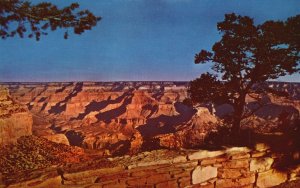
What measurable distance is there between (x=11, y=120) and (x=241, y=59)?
85.5 feet

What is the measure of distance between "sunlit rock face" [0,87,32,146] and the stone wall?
2784 cm

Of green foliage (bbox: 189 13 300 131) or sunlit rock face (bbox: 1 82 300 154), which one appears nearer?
green foliage (bbox: 189 13 300 131)

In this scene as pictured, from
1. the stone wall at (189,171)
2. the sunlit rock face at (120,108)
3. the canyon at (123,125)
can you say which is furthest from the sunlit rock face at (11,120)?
the stone wall at (189,171)

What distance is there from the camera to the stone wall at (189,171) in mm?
5102

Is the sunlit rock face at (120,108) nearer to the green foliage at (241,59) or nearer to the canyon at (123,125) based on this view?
the canyon at (123,125)

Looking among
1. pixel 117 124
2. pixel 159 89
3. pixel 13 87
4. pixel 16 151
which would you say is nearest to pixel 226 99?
pixel 16 151

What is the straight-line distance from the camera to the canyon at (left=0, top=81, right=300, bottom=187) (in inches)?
246

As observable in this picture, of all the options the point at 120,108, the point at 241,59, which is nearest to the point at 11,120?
the point at 241,59

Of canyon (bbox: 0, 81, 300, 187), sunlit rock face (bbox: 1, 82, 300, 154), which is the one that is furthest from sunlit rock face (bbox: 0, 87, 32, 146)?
sunlit rock face (bbox: 1, 82, 300, 154)

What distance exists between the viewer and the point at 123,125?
3607 inches

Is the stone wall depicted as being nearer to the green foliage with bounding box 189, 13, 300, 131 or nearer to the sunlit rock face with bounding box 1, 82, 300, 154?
the green foliage with bounding box 189, 13, 300, 131

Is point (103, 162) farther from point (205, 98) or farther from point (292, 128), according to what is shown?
point (205, 98)

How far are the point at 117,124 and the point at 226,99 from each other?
78.7 meters

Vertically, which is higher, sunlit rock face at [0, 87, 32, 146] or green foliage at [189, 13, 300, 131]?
green foliage at [189, 13, 300, 131]
